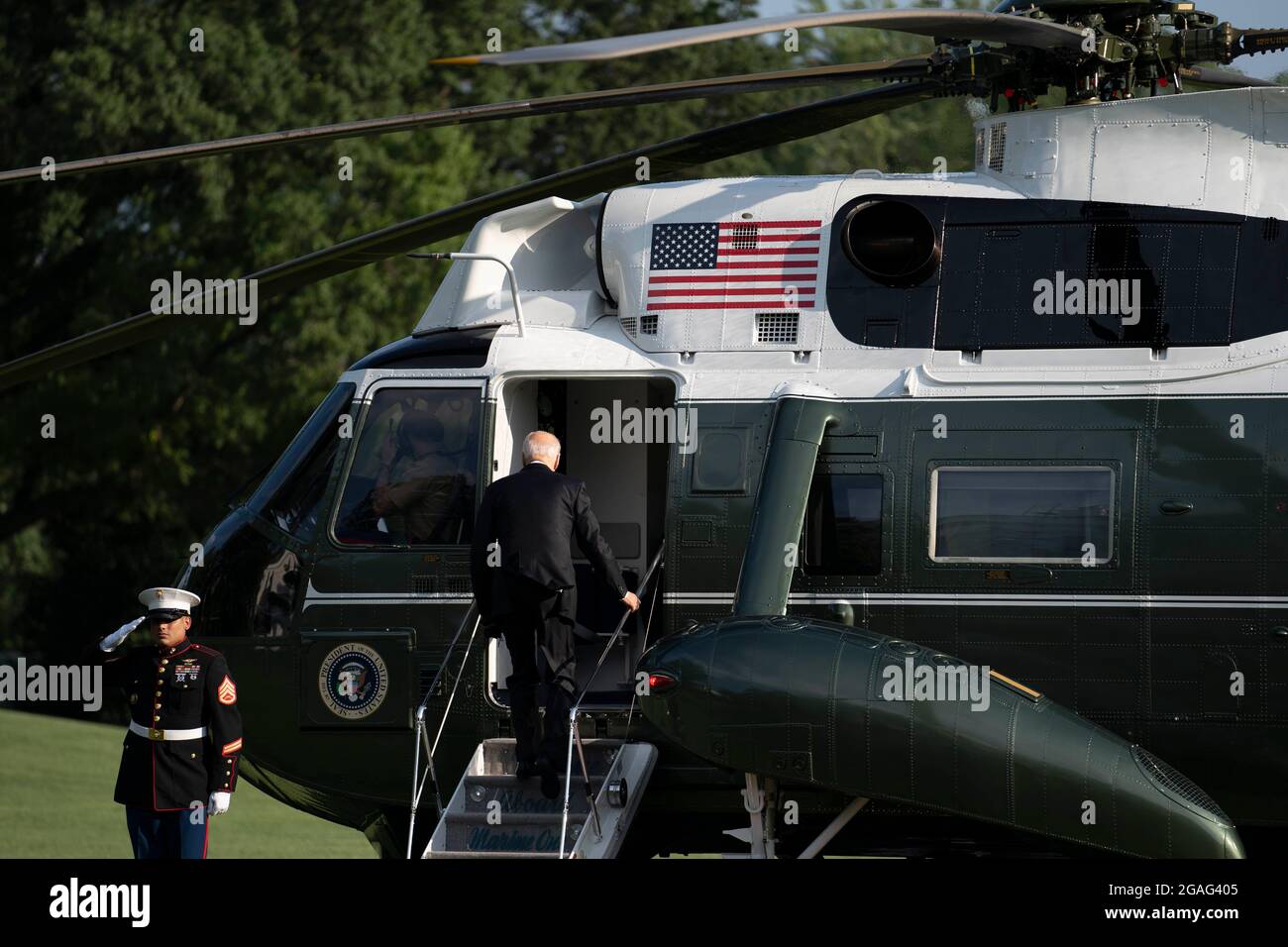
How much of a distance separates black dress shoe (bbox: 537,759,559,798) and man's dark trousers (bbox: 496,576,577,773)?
3cm

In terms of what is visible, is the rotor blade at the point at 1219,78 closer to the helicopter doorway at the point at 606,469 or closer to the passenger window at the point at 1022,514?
the passenger window at the point at 1022,514

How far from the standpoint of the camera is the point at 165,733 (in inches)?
342


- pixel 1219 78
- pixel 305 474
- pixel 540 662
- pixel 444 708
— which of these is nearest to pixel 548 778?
pixel 540 662

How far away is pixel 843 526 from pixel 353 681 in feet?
9.71

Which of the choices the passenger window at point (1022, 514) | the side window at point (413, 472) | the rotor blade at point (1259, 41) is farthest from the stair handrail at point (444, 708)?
the rotor blade at point (1259, 41)

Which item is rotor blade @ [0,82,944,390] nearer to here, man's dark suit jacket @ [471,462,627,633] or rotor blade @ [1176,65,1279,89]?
man's dark suit jacket @ [471,462,627,633]

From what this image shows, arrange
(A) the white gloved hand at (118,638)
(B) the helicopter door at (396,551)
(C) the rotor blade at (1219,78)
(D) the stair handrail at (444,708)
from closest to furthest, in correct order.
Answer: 1. (A) the white gloved hand at (118,638)
2. (D) the stair handrail at (444,708)
3. (B) the helicopter door at (396,551)
4. (C) the rotor blade at (1219,78)

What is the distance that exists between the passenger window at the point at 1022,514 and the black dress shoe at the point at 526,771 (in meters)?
2.44

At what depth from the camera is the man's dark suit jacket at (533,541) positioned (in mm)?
8734

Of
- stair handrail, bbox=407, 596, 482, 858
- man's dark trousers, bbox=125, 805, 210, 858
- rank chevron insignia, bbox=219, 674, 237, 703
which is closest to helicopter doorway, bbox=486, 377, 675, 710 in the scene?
stair handrail, bbox=407, 596, 482, 858

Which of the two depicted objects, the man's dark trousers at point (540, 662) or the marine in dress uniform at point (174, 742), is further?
the man's dark trousers at point (540, 662)
